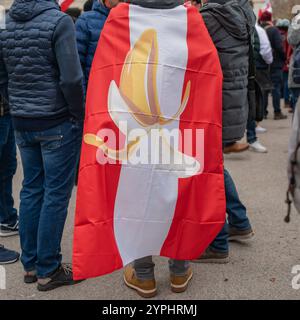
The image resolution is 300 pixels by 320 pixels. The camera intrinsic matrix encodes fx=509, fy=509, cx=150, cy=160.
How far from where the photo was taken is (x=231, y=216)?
3.88m

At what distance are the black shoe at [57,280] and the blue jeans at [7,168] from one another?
39.6 inches

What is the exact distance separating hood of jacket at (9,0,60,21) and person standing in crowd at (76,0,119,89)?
0.68 m

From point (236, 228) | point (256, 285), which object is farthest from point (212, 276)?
point (236, 228)

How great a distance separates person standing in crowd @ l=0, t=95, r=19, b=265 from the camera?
3.82 meters

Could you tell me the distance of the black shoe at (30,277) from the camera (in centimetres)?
344

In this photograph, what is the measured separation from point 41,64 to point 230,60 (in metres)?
1.21

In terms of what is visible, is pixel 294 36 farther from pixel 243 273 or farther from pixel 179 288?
pixel 179 288

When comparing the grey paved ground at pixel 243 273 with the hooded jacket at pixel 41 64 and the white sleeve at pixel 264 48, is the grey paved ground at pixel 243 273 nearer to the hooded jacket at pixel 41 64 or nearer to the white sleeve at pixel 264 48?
the hooded jacket at pixel 41 64

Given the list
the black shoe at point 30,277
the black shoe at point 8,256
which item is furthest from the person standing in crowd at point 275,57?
the black shoe at point 30,277

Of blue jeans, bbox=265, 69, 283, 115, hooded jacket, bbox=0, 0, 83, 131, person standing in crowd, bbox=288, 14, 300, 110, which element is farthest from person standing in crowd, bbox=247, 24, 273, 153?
hooded jacket, bbox=0, 0, 83, 131

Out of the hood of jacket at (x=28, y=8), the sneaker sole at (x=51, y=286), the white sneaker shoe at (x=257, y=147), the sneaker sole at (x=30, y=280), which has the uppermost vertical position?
the hood of jacket at (x=28, y=8)

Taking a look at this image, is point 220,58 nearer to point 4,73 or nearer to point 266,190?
point 4,73

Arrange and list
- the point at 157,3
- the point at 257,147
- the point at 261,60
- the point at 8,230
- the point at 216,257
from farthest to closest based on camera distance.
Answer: the point at 261,60
the point at 257,147
the point at 8,230
the point at 216,257
the point at 157,3

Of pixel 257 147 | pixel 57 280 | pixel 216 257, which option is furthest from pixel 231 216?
pixel 257 147
